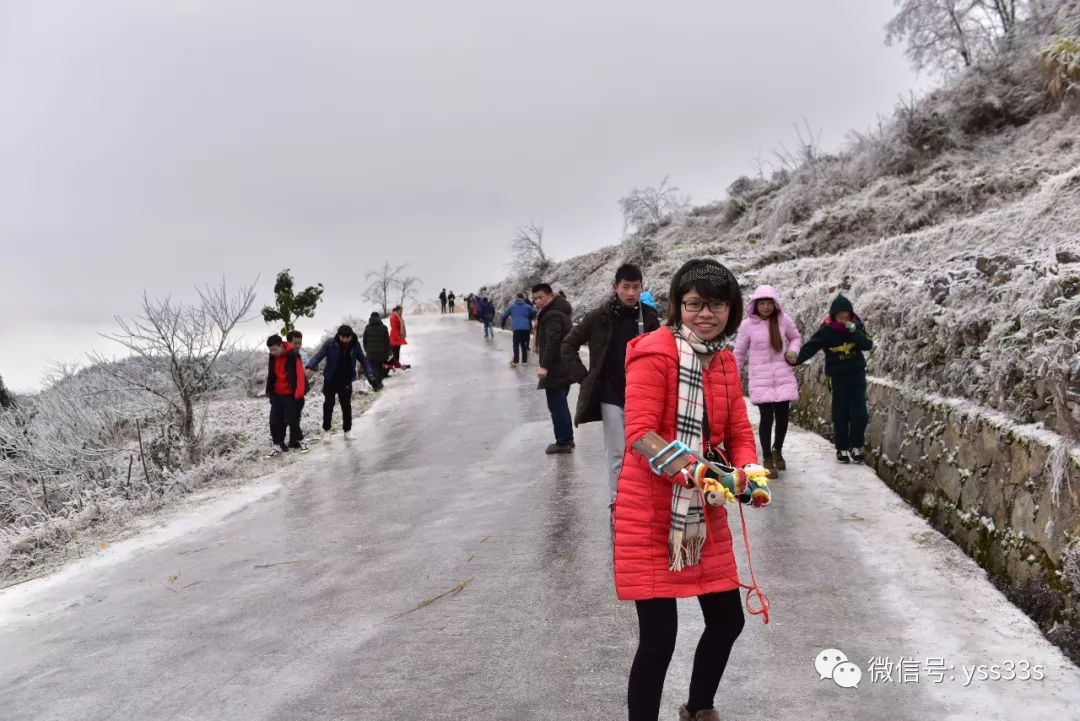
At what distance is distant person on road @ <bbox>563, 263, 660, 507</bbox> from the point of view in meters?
6.17

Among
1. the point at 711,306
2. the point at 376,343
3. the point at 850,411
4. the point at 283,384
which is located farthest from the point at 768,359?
the point at 376,343

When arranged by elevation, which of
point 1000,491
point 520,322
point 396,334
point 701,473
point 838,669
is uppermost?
point 520,322

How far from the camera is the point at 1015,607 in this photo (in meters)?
4.34

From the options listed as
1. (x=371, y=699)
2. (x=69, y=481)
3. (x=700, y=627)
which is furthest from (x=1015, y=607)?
(x=69, y=481)

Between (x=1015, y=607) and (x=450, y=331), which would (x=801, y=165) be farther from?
(x=1015, y=607)

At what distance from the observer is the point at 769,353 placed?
7.66 m

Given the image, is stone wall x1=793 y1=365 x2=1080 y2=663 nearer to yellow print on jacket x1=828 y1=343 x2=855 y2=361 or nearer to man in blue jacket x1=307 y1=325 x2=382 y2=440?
yellow print on jacket x1=828 y1=343 x2=855 y2=361

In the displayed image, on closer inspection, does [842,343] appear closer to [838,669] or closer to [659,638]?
[838,669]

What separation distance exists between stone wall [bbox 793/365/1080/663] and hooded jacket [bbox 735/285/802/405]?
1.01 meters

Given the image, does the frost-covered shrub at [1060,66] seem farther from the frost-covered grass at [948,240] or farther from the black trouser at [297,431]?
the black trouser at [297,431]

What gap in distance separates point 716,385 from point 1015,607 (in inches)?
110

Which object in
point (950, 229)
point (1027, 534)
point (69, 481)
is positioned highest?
point (950, 229)

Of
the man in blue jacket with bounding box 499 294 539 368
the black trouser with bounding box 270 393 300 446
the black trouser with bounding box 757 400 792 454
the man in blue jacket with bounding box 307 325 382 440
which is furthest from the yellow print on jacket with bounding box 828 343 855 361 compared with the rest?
the man in blue jacket with bounding box 499 294 539 368

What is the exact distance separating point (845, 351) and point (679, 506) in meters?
5.43
